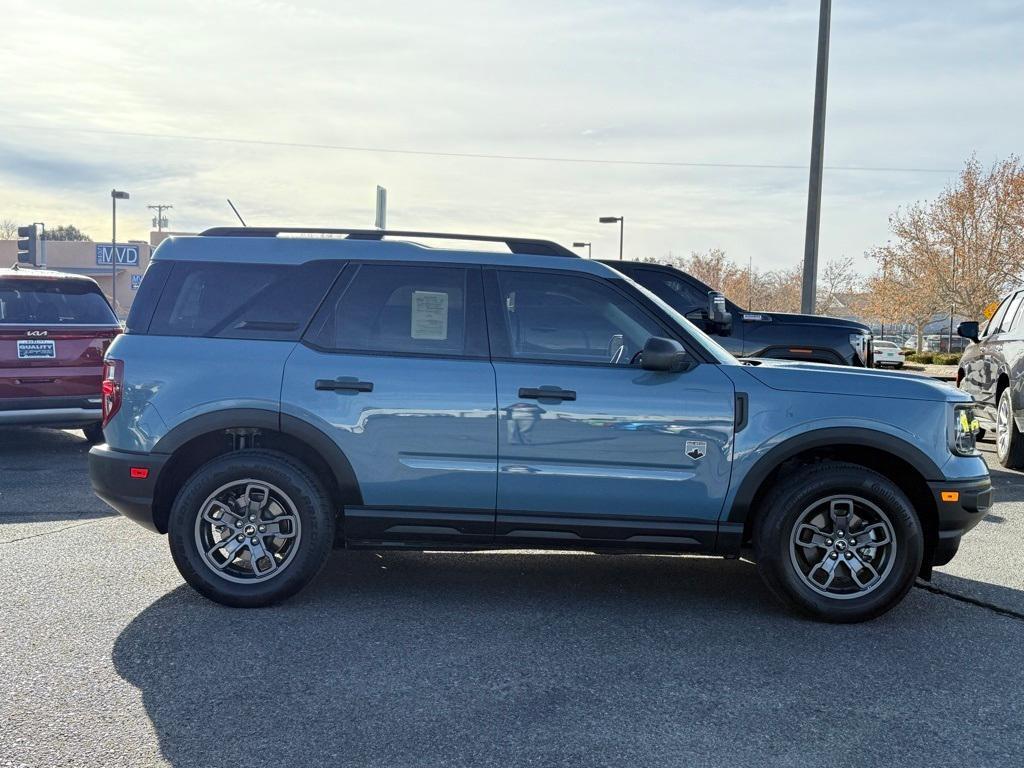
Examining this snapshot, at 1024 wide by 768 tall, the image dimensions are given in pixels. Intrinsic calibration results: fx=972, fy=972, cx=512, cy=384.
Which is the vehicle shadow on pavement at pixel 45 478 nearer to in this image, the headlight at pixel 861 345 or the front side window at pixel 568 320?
the front side window at pixel 568 320

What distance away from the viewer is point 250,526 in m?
5.12

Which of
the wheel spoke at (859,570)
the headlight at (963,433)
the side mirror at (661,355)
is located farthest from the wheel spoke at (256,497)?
the headlight at (963,433)

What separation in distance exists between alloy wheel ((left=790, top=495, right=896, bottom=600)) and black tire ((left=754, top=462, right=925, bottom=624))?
1cm

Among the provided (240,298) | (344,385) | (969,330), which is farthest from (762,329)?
(240,298)

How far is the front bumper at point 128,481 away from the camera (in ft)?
16.8

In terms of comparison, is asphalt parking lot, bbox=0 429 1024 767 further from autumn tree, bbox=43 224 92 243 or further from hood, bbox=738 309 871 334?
autumn tree, bbox=43 224 92 243

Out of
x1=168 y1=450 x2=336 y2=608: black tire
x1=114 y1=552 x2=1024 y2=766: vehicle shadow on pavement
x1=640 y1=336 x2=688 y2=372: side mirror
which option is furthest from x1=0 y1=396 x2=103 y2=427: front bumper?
x1=640 y1=336 x2=688 y2=372: side mirror

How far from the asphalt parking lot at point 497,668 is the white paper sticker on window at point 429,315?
1.45 m

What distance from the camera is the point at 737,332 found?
10.2 meters

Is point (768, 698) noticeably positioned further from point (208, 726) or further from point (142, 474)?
point (142, 474)

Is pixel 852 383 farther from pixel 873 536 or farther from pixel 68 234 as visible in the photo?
pixel 68 234

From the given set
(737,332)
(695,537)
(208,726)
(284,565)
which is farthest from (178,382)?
(737,332)

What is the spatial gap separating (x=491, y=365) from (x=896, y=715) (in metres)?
2.49

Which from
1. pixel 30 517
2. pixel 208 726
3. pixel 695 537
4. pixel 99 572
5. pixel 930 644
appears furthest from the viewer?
pixel 30 517
